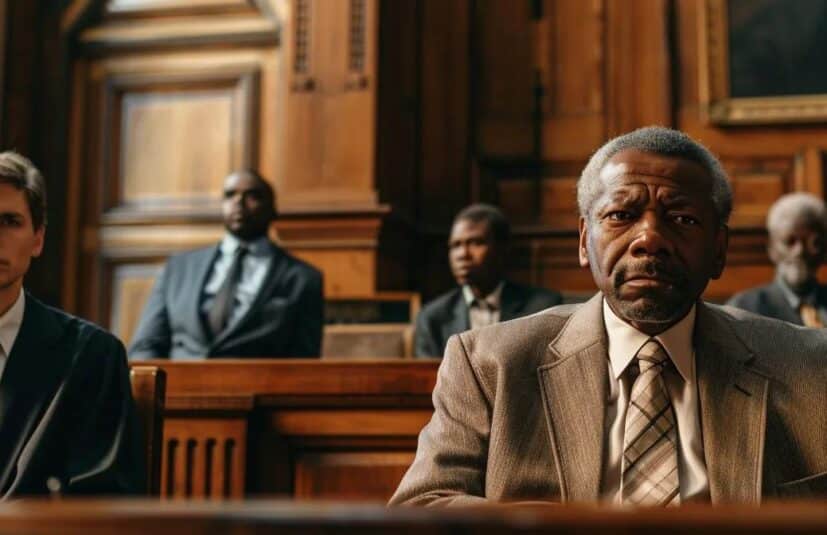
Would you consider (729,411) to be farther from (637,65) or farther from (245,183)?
(637,65)

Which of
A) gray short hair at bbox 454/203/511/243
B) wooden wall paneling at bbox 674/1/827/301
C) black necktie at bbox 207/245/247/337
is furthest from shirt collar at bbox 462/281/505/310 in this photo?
wooden wall paneling at bbox 674/1/827/301

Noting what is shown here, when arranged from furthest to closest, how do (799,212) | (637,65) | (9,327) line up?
(637,65)
(799,212)
(9,327)

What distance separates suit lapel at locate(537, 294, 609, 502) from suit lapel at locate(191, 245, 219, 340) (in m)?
2.78

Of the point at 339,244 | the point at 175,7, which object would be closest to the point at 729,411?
the point at 339,244

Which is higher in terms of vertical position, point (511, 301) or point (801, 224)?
point (801, 224)

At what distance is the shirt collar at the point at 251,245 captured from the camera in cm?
480

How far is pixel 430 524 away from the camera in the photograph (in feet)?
2.23

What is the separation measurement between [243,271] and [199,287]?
19 centimetres

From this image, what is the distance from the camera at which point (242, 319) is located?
4.52 meters

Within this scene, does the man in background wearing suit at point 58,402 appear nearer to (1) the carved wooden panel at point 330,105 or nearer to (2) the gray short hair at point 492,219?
(2) the gray short hair at point 492,219

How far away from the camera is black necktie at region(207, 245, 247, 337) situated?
457 cm

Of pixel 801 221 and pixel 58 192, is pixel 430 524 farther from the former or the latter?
pixel 58 192

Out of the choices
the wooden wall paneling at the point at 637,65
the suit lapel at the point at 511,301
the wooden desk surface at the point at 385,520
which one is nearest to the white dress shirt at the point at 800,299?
the suit lapel at the point at 511,301

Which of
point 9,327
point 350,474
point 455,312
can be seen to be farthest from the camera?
point 455,312
